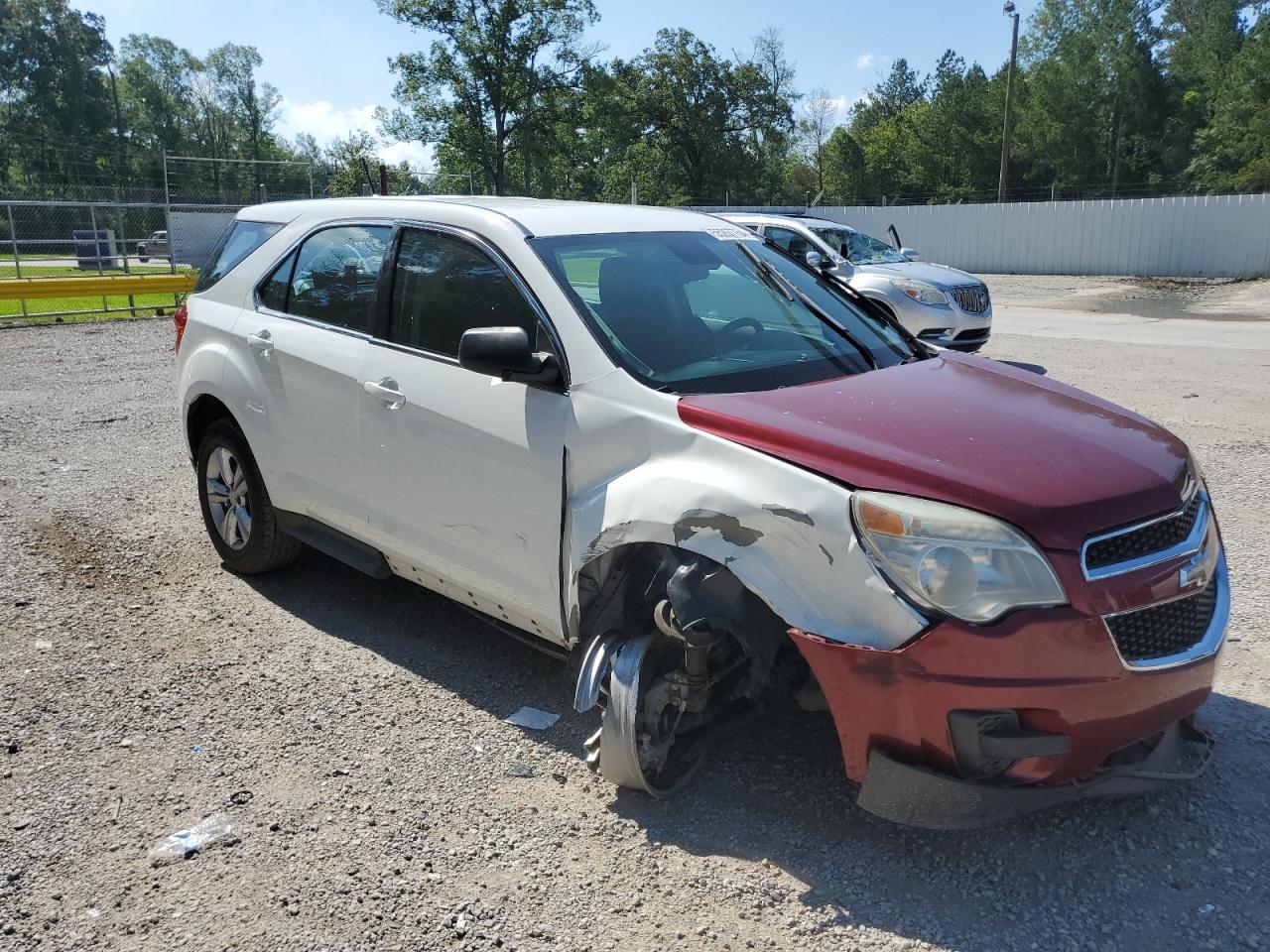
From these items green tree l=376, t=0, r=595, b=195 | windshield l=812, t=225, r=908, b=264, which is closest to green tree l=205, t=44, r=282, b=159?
green tree l=376, t=0, r=595, b=195

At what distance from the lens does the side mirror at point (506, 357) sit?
10.8 feet

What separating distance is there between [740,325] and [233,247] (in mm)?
2860

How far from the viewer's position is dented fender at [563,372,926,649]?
2.65m

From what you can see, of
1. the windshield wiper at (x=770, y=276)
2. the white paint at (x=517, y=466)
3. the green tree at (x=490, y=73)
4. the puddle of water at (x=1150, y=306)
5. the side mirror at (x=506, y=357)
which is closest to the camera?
the white paint at (x=517, y=466)

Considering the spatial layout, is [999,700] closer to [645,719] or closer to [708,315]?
[645,719]

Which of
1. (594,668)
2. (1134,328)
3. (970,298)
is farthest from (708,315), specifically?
(1134,328)

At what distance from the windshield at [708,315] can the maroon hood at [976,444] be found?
0.70 feet

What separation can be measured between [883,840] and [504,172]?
5019 centimetres

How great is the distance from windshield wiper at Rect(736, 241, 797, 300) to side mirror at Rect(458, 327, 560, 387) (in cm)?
114

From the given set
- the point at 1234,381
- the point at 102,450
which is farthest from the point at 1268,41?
the point at 102,450

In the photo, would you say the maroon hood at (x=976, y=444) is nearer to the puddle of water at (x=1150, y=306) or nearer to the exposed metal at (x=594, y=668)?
the exposed metal at (x=594, y=668)

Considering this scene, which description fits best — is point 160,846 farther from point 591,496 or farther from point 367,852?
point 591,496

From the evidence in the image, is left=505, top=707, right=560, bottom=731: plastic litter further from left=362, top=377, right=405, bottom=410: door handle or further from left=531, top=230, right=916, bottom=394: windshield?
left=531, top=230, right=916, bottom=394: windshield

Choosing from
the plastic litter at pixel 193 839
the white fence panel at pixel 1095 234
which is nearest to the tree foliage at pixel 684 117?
the white fence panel at pixel 1095 234
